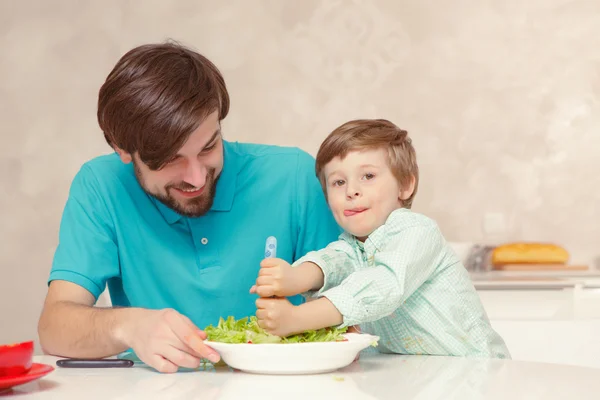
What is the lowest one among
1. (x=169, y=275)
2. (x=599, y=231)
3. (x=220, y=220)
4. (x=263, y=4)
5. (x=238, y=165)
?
(x=599, y=231)

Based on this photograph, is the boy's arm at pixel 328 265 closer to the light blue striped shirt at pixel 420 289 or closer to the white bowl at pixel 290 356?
the light blue striped shirt at pixel 420 289

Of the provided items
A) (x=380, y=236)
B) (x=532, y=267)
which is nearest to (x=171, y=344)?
(x=380, y=236)

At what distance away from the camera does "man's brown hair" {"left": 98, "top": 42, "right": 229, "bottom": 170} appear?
1482 millimetres

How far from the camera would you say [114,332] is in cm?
135

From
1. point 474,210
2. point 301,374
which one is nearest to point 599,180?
point 474,210

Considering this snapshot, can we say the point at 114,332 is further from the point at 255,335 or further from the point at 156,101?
the point at 156,101

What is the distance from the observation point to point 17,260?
3.99 metres

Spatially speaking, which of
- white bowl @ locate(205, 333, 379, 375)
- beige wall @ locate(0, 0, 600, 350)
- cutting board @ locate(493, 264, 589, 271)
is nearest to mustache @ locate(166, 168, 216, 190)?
white bowl @ locate(205, 333, 379, 375)

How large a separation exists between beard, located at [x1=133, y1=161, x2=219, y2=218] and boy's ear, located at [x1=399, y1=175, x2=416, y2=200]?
413 mm

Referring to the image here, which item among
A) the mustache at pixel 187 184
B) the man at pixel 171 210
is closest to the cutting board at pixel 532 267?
the man at pixel 171 210

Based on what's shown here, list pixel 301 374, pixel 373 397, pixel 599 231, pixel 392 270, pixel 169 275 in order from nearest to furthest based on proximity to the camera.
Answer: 1. pixel 373 397
2. pixel 301 374
3. pixel 392 270
4. pixel 169 275
5. pixel 599 231

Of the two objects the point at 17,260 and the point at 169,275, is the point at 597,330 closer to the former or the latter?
the point at 169,275

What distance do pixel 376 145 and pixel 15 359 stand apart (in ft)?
2.74

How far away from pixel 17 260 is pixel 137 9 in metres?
1.47
